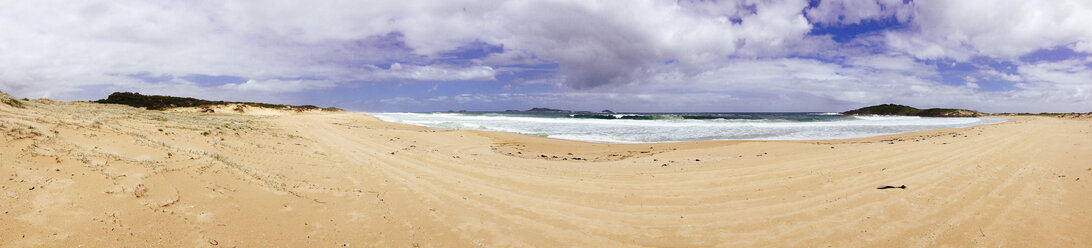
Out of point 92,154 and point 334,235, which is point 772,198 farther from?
point 92,154

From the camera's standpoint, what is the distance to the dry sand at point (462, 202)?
3.45m

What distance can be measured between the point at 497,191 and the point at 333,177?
2.27m

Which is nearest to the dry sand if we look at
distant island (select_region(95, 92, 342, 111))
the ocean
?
the ocean

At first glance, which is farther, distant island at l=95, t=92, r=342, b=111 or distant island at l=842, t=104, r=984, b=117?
distant island at l=842, t=104, r=984, b=117

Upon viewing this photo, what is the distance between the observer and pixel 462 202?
17.0 feet

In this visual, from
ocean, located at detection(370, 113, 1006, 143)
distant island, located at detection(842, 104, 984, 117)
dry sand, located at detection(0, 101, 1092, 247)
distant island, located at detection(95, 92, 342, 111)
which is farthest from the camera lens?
distant island, located at detection(842, 104, 984, 117)

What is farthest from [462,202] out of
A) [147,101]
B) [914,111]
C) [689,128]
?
[914,111]

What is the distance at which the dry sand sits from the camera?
3453mm

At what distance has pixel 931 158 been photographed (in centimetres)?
855

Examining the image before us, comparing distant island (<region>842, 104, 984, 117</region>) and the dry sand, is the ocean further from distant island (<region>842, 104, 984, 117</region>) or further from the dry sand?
distant island (<region>842, 104, 984, 117</region>)

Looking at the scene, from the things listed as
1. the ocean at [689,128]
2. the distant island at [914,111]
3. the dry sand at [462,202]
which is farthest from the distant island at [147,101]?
the distant island at [914,111]

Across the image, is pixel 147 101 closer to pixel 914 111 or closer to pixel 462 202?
pixel 462 202

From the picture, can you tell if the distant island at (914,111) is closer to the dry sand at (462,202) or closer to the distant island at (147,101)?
the dry sand at (462,202)

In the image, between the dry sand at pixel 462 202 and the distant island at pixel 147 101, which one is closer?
the dry sand at pixel 462 202
